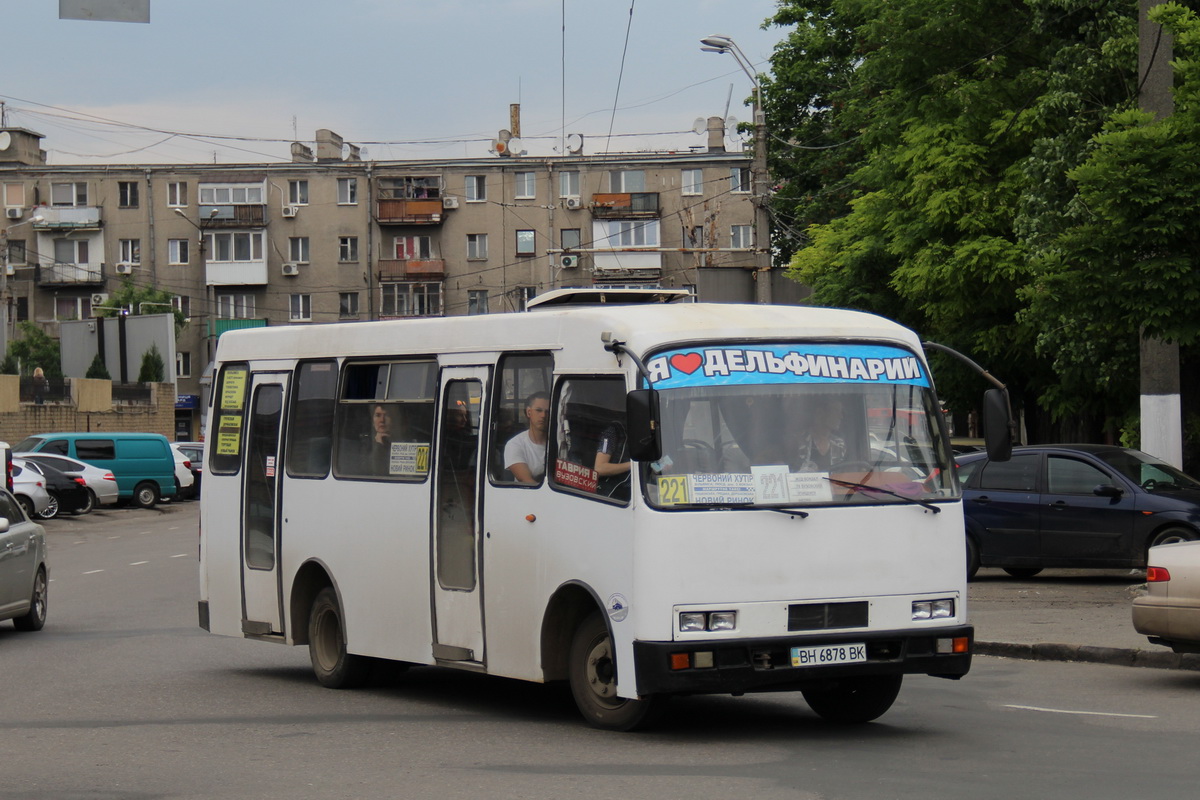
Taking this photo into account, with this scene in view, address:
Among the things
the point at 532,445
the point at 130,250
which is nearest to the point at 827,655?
the point at 532,445

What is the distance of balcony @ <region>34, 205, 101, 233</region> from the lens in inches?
3194

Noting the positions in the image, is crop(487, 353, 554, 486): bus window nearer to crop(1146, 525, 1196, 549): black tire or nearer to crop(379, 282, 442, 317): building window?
crop(1146, 525, 1196, 549): black tire

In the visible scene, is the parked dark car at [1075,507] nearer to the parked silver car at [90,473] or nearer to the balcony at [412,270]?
the parked silver car at [90,473]

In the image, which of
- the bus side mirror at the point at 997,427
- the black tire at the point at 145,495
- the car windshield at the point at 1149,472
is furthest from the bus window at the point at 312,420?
the black tire at the point at 145,495

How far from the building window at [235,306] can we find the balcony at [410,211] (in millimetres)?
7877

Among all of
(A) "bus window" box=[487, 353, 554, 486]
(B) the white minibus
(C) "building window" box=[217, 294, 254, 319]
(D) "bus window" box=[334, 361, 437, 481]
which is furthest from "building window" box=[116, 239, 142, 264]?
(A) "bus window" box=[487, 353, 554, 486]

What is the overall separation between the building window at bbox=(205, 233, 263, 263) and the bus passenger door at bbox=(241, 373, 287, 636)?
6860cm

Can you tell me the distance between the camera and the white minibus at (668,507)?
888cm

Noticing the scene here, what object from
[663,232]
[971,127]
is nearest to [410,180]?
[663,232]

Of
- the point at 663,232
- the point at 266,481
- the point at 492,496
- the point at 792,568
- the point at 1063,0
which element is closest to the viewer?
the point at 792,568

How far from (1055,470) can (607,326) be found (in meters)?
11.7

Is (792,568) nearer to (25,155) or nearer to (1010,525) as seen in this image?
(1010,525)

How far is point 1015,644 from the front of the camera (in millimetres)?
14062

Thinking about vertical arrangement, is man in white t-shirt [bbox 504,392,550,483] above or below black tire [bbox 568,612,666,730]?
above
